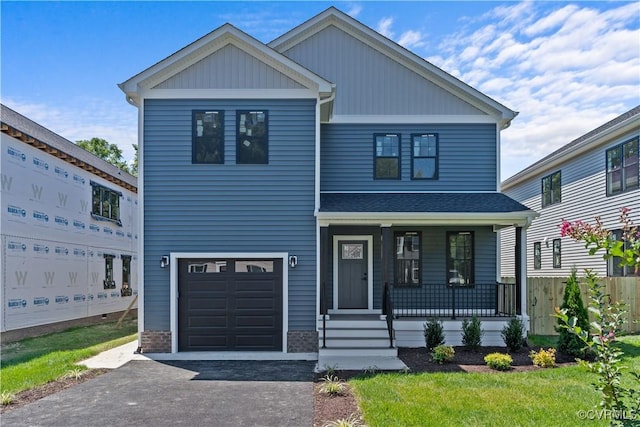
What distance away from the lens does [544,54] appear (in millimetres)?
11070

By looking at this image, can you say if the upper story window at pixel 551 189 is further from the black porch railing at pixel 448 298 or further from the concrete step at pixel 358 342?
the concrete step at pixel 358 342

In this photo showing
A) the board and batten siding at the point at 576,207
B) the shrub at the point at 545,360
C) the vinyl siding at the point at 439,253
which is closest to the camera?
the shrub at the point at 545,360

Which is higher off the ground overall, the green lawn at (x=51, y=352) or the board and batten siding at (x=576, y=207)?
the board and batten siding at (x=576, y=207)

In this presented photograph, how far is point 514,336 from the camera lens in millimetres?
10484

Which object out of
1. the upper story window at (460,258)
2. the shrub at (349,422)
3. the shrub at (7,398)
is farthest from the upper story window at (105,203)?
the shrub at (349,422)

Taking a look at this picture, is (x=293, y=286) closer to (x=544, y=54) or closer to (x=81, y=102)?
(x=544, y=54)

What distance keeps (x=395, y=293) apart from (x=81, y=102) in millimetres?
14506

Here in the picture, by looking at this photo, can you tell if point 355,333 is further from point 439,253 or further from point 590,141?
point 590,141

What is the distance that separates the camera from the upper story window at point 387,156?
42.4 feet

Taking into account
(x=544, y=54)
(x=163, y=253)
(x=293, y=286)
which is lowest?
(x=293, y=286)

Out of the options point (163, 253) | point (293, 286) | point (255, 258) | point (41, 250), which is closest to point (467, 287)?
point (293, 286)

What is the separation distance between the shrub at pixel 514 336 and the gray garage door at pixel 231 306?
16.0 feet

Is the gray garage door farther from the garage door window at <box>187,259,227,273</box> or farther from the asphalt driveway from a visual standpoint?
the asphalt driveway

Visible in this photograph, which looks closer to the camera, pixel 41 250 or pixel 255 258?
pixel 255 258
